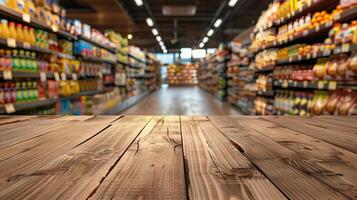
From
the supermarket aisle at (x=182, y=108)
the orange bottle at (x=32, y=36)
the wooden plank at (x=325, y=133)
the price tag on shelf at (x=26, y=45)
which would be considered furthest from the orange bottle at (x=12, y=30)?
the supermarket aisle at (x=182, y=108)

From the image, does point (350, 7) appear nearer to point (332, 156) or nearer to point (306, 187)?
point (332, 156)

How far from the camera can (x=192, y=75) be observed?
28594 mm

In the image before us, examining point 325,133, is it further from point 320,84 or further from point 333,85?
point 320,84

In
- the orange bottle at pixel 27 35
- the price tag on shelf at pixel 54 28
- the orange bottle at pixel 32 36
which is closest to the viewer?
the orange bottle at pixel 27 35

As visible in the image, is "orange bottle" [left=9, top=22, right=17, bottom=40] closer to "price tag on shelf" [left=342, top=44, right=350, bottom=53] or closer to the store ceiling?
"price tag on shelf" [left=342, top=44, right=350, bottom=53]

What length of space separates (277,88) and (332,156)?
14.7 ft

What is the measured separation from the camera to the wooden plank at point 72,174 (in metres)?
0.63

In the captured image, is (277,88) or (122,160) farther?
(277,88)

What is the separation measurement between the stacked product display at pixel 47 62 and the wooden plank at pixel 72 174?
7.19 feet

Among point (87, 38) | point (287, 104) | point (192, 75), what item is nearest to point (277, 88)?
point (287, 104)

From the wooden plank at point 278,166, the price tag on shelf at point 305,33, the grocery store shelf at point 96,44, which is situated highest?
the grocery store shelf at point 96,44

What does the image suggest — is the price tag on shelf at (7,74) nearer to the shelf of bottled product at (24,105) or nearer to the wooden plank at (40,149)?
the shelf of bottled product at (24,105)

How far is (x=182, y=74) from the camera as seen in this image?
28.7m

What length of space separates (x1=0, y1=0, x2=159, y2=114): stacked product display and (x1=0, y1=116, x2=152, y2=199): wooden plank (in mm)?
2191
